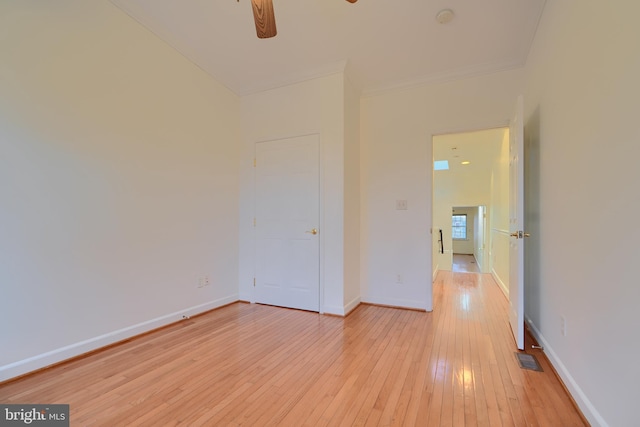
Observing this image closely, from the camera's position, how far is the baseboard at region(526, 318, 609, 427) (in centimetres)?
135

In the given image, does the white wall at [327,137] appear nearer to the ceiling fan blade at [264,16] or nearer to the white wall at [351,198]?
the white wall at [351,198]

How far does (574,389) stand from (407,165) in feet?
7.93

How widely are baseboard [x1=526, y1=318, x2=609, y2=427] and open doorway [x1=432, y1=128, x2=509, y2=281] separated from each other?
2.21 meters

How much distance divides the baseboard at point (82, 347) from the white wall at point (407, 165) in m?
2.18

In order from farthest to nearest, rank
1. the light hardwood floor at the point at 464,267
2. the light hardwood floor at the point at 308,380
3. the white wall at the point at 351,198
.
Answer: the light hardwood floor at the point at 464,267 < the white wall at the point at 351,198 < the light hardwood floor at the point at 308,380

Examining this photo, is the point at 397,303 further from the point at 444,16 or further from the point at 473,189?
the point at 473,189

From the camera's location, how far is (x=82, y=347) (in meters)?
2.12

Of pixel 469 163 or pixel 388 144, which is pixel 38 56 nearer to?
pixel 388 144

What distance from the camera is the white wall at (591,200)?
1.15m

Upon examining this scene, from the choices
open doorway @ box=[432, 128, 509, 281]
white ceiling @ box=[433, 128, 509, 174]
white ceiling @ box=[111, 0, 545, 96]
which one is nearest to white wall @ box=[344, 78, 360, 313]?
white ceiling @ box=[111, 0, 545, 96]

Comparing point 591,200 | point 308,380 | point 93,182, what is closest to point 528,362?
point 591,200

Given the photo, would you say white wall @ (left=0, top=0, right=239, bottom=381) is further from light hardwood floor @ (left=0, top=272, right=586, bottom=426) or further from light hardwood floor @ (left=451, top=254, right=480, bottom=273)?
light hardwood floor @ (left=451, top=254, right=480, bottom=273)

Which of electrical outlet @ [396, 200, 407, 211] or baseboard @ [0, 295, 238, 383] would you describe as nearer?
baseboard @ [0, 295, 238, 383]

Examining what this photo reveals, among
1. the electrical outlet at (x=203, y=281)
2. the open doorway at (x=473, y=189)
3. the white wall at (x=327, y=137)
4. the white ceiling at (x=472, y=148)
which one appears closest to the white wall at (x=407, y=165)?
the white wall at (x=327, y=137)
